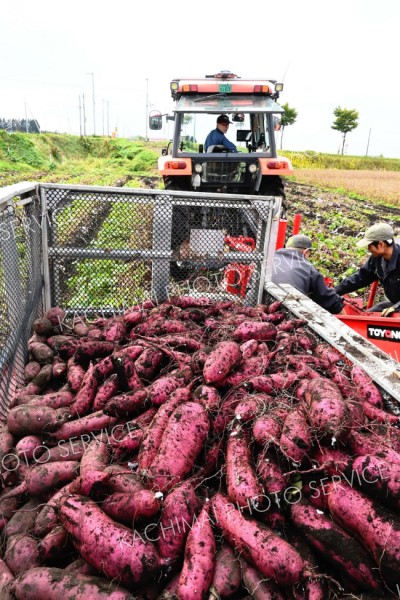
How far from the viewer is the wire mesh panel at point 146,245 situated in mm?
3547

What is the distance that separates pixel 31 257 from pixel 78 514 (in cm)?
209

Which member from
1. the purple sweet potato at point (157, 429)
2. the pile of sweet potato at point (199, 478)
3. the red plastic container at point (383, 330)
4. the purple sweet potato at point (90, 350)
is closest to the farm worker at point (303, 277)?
the red plastic container at point (383, 330)

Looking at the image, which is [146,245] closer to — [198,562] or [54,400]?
[54,400]

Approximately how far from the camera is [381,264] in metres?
5.31

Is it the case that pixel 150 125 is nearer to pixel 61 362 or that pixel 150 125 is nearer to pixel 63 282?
pixel 63 282

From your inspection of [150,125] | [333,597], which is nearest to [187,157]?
[150,125]

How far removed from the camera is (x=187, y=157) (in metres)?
6.46

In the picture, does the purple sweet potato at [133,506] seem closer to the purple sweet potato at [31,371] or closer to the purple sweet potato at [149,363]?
the purple sweet potato at [149,363]

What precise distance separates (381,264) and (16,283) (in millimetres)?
4368

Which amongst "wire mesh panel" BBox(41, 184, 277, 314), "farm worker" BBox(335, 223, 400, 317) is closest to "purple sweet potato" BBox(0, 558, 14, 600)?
"wire mesh panel" BBox(41, 184, 277, 314)

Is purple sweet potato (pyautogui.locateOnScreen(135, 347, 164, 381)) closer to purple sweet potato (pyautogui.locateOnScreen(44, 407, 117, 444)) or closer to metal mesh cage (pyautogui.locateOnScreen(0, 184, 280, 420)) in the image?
purple sweet potato (pyautogui.locateOnScreen(44, 407, 117, 444))

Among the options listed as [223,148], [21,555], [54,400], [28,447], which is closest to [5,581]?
[21,555]

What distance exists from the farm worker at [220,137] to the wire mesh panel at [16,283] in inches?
168

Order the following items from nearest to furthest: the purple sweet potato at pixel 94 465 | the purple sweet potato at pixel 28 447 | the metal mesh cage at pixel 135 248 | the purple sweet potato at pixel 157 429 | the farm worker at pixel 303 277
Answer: the purple sweet potato at pixel 94 465 → the purple sweet potato at pixel 157 429 → the purple sweet potato at pixel 28 447 → the metal mesh cage at pixel 135 248 → the farm worker at pixel 303 277
